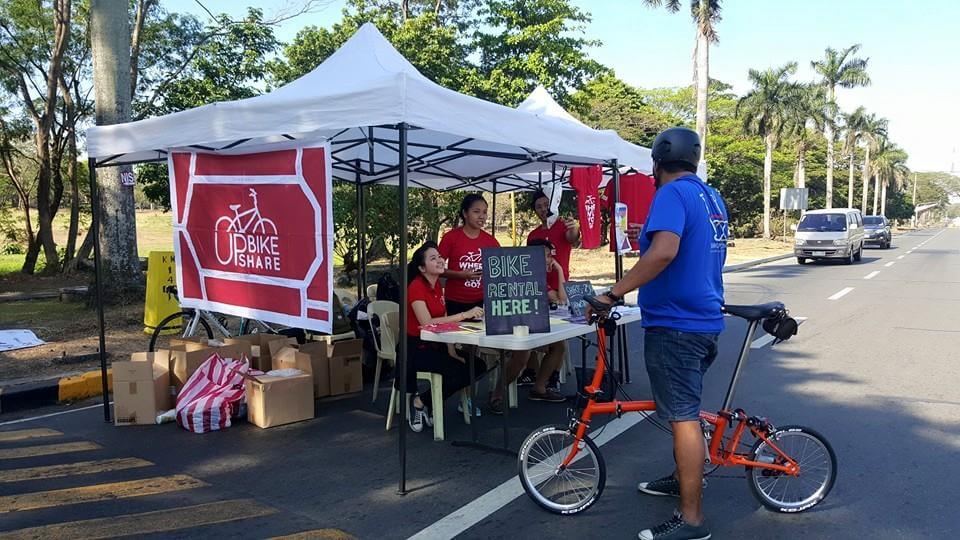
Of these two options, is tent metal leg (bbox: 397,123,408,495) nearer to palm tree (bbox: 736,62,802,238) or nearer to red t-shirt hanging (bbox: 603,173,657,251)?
red t-shirt hanging (bbox: 603,173,657,251)

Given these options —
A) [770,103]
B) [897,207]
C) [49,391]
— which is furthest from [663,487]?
A: [897,207]

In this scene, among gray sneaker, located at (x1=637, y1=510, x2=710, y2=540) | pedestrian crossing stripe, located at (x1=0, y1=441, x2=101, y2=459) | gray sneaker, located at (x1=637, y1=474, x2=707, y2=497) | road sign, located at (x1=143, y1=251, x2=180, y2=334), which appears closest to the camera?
gray sneaker, located at (x1=637, y1=510, x2=710, y2=540)

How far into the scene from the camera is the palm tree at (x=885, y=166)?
76.1 meters

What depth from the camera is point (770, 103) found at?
146 feet

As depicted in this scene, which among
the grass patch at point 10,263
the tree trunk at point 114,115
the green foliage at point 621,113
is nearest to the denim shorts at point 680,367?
the tree trunk at point 114,115

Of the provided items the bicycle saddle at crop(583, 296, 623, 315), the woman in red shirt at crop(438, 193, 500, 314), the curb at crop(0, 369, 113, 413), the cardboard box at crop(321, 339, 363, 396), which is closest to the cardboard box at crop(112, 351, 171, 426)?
the curb at crop(0, 369, 113, 413)

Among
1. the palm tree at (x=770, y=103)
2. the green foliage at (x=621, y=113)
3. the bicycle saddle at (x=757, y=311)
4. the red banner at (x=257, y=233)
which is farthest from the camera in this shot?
the palm tree at (x=770, y=103)

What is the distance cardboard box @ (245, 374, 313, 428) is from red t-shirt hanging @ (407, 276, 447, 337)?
1098 millimetres

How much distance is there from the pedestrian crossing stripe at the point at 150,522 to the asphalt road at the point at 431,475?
0.04ft

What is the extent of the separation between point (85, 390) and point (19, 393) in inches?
20.9

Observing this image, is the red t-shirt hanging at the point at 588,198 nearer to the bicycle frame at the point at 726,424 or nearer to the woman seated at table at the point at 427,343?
the woman seated at table at the point at 427,343

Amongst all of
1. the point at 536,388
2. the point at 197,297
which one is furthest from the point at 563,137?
the point at 197,297

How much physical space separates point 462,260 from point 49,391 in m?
4.12

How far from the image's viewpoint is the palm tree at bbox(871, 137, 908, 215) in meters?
76.1
